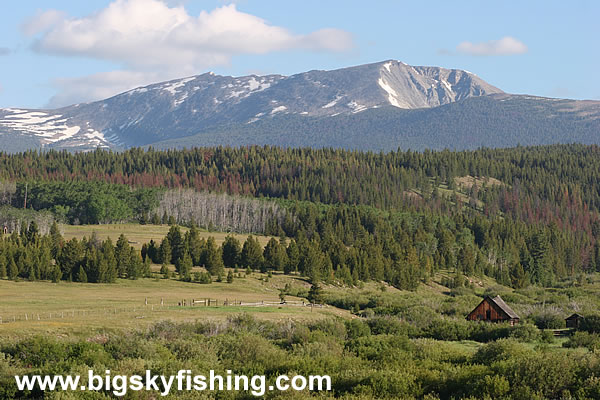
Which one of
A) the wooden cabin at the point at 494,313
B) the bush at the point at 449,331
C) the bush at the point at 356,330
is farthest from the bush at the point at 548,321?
the bush at the point at 356,330

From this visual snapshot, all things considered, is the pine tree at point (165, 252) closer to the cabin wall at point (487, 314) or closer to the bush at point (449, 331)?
the cabin wall at point (487, 314)

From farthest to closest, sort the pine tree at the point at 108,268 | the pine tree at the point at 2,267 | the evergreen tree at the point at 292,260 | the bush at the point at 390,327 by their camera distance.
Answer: the evergreen tree at the point at 292,260
the pine tree at the point at 108,268
the pine tree at the point at 2,267
the bush at the point at 390,327

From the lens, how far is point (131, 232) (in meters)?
172

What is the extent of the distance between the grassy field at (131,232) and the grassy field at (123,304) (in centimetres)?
4176

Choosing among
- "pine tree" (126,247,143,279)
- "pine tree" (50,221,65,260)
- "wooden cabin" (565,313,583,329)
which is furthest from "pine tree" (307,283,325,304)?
"pine tree" (50,221,65,260)

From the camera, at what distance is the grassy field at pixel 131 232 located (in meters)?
161

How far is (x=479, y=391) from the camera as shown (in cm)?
3256

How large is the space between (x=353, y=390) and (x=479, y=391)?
5.16 meters

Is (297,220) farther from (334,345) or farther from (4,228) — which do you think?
(334,345)

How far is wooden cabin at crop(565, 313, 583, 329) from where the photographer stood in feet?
213

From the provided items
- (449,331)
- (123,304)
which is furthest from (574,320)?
(123,304)

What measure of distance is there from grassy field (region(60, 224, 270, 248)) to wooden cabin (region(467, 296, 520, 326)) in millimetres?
86003

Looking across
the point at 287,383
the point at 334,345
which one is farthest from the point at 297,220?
the point at 287,383

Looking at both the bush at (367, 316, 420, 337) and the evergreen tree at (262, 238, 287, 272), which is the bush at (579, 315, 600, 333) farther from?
the evergreen tree at (262, 238, 287, 272)
